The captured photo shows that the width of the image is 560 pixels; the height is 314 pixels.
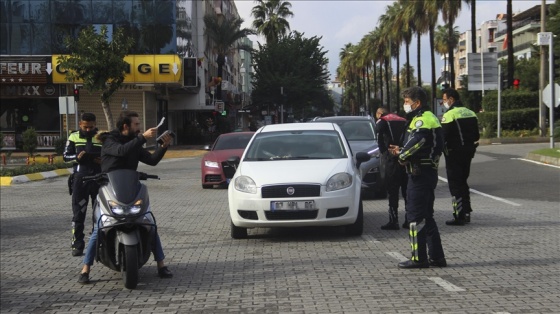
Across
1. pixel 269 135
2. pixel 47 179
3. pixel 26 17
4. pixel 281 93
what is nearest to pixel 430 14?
pixel 281 93

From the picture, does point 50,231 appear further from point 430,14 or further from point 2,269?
point 430,14

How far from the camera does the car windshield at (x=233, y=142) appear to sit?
1978 centimetres

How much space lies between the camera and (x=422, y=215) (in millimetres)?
7836

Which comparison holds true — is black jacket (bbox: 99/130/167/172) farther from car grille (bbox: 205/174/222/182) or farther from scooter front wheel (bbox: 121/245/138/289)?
car grille (bbox: 205/174/222/182)

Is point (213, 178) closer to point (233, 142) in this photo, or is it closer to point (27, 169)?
point (233, 142)

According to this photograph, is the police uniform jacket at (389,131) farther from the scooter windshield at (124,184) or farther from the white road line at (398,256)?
the scooter windshield at (124,184)

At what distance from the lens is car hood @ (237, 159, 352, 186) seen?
977 centimetres

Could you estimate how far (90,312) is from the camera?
21.6 ft

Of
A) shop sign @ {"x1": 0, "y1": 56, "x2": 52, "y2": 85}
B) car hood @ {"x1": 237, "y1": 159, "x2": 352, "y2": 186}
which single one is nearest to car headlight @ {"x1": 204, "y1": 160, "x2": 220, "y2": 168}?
car hood @ {"x1": 237, "y1": 159, "x2": 352, "y2": 186}

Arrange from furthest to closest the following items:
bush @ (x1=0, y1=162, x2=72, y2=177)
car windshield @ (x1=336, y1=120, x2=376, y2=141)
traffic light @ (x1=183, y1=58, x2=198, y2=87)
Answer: traffic light @ (x1=183, y1=58, x2=198, y2=87) → bush @ (x1=0, y1=162, x2=72, y2=177) → car windshield @ (x1=336, y1=120, x2=376, y2=141)

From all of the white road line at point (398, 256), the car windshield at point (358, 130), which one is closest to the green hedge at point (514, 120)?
the car windshield at point (358, 130)

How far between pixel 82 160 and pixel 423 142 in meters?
4.03

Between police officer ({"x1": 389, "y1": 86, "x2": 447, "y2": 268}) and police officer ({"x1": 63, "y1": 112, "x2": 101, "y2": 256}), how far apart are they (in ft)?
12.2

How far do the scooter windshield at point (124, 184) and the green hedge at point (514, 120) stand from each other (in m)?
36.6
